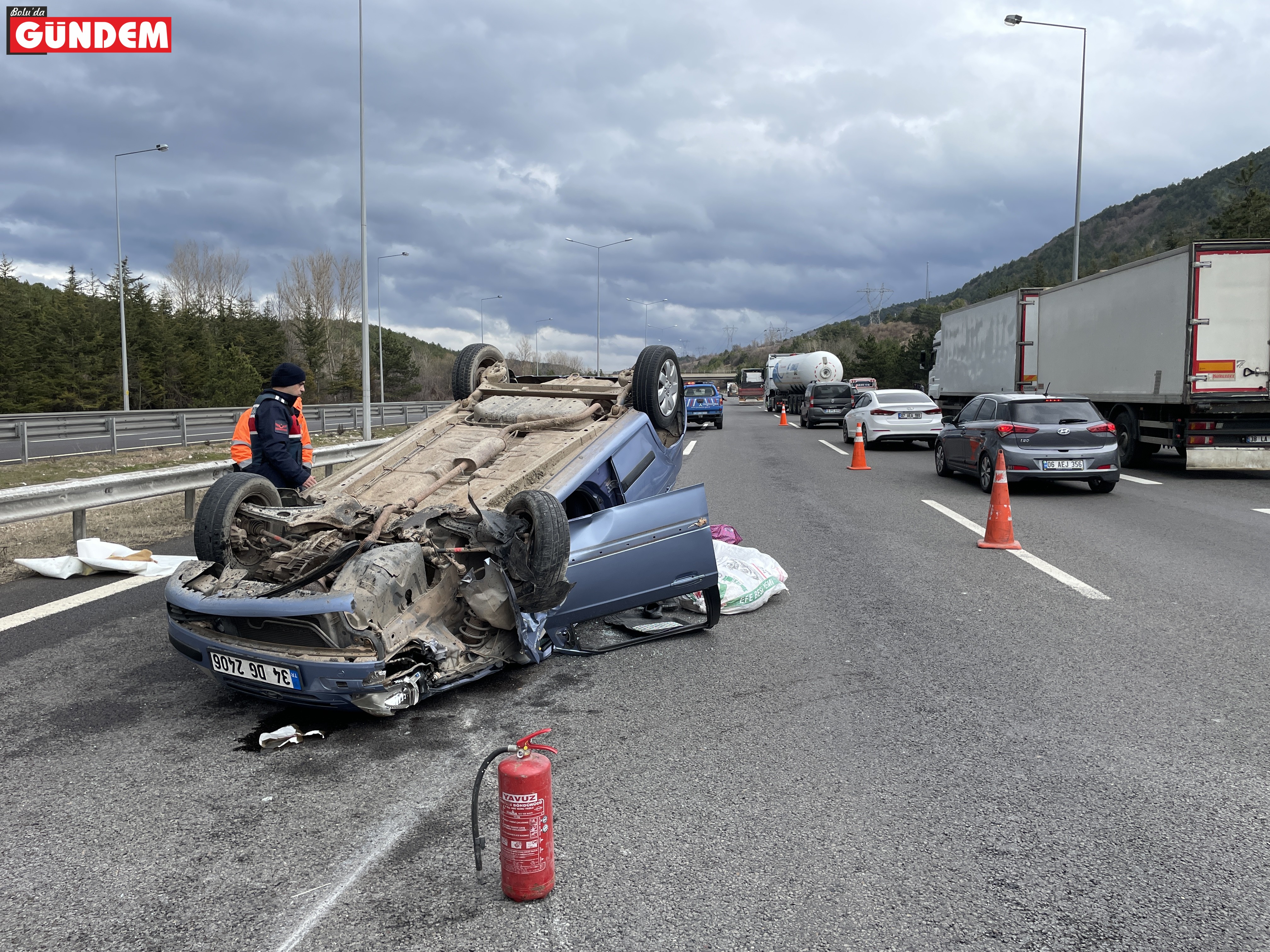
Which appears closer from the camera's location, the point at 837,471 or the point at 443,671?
the point at 443,671

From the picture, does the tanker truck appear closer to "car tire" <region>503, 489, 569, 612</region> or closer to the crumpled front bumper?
"car tire" <region>503, 489, 569, 612</region>

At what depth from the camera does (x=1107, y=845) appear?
10.3 feet

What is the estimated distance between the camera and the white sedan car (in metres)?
20.6

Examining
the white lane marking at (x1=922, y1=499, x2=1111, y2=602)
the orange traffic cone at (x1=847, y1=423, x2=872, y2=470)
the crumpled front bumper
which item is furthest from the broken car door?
the orange traffic cone at (x1=847, y1=423, x2=872, y2=470)

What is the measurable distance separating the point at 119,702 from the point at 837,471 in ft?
44.6

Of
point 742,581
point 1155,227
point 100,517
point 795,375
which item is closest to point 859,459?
point 742,581

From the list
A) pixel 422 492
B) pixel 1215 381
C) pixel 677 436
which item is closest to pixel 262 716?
pixel 422 492

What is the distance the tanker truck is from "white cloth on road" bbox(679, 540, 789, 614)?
127 feet

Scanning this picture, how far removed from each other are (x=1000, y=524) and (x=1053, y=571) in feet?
4.11

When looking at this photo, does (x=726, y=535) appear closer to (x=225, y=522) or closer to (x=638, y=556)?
(x=638, y=556)

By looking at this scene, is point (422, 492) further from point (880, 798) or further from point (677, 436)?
point (880, 798)

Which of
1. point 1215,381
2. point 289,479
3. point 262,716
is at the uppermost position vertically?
point 1215,381

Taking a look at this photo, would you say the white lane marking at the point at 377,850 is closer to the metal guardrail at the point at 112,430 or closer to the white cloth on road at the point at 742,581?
the white cloth on road at the point at 742,581

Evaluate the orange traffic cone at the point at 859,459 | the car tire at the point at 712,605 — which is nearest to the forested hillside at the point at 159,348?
the orange traffic cone at the point at 859,459
